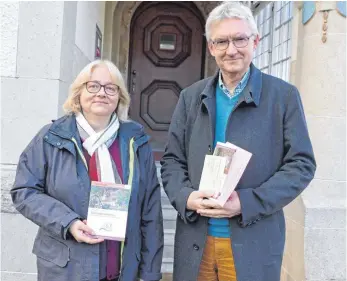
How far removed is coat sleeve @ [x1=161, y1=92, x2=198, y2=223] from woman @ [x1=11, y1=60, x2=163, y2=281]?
0.42ft

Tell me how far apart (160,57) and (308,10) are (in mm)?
2865

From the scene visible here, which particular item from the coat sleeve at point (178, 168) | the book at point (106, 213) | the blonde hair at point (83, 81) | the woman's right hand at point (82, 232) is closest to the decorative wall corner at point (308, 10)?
the coat sleeve at point (178, 168)

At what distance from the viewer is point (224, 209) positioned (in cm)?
185

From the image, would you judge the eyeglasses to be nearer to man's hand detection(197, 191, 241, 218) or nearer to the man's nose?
the man's nose

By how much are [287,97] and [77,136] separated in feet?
3.33

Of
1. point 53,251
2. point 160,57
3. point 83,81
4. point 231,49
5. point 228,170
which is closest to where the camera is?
point 228,170

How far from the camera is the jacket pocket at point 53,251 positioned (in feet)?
6.59

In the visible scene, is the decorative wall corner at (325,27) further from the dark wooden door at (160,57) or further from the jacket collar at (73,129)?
the dark wooden door at (160,57)

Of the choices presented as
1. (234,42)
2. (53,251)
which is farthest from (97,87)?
(53,251)

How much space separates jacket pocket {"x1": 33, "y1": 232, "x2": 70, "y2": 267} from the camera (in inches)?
79.1

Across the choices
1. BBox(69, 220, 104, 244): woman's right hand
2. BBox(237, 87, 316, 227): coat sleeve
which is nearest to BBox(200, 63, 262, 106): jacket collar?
BBox(237, 87, 316, 227): coat sleeve

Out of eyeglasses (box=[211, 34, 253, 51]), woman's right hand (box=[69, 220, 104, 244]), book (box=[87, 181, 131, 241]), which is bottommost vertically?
woman's right hand (box=[69, 220, 104, 244])

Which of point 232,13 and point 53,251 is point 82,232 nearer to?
point 53,251

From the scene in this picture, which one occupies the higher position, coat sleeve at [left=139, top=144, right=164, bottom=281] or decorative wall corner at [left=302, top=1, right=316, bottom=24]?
decorative wall corner at [left=302, top=1, right=316, bottom=24]
